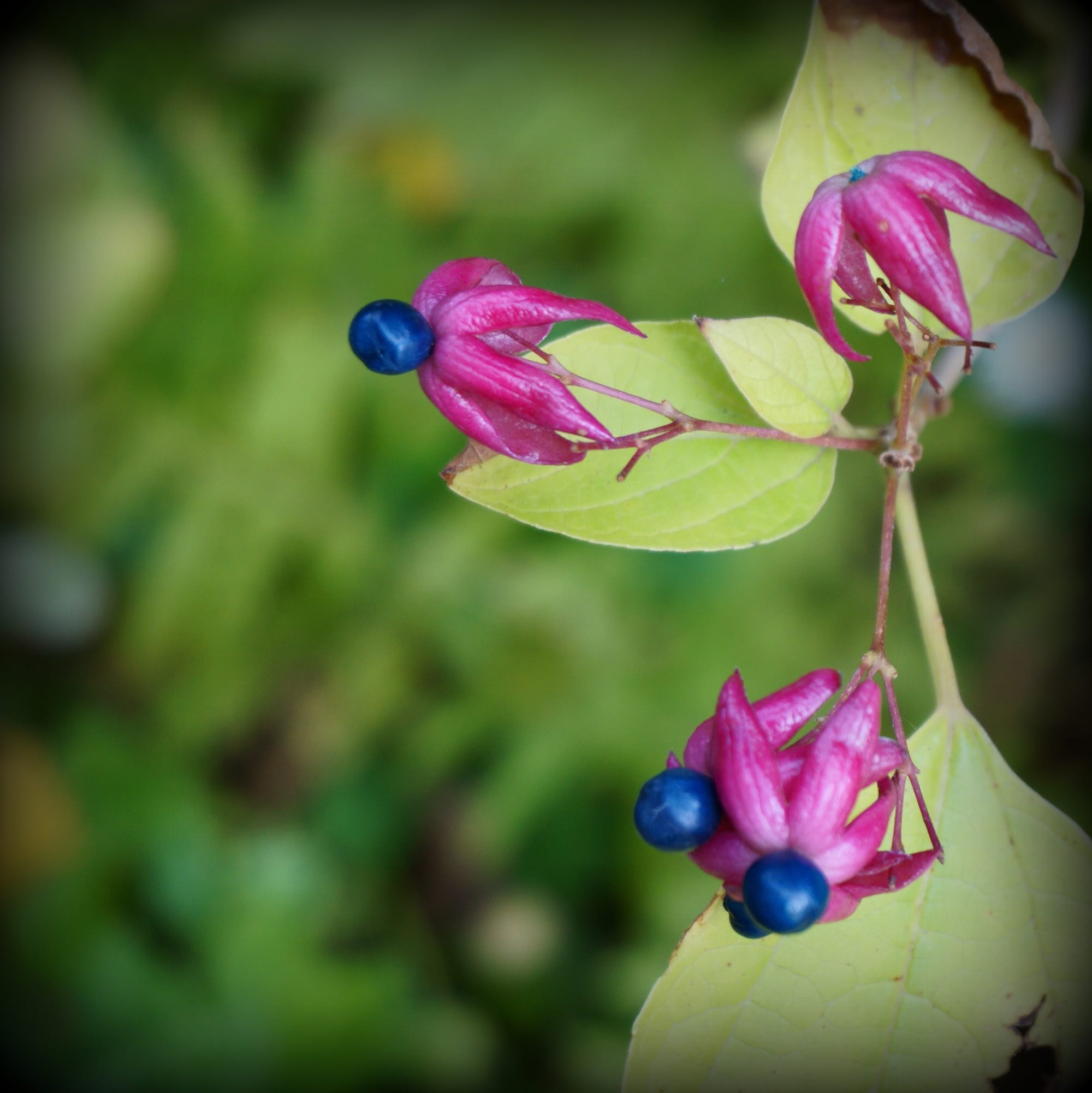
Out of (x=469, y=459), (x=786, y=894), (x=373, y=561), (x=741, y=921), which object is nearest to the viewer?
(x=786, y=894)

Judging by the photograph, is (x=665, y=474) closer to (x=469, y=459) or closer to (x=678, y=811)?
(x=469, y=459)

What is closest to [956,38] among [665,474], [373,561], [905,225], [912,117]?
[912,117]

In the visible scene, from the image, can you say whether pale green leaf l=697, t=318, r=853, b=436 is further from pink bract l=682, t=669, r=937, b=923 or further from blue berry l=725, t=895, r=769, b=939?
blue berry l=725, t=895, r=769, b=939

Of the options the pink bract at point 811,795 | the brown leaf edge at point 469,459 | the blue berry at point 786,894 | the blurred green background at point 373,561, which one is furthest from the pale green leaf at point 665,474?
the blurred green background at point 373,561

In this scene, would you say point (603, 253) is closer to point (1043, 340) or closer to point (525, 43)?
point (525, 43)

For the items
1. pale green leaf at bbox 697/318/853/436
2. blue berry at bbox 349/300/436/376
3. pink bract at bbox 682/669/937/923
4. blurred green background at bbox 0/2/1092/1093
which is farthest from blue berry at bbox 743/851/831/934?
blurred green background at bbox 0/2/1092/1093

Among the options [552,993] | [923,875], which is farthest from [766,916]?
[552,993]
